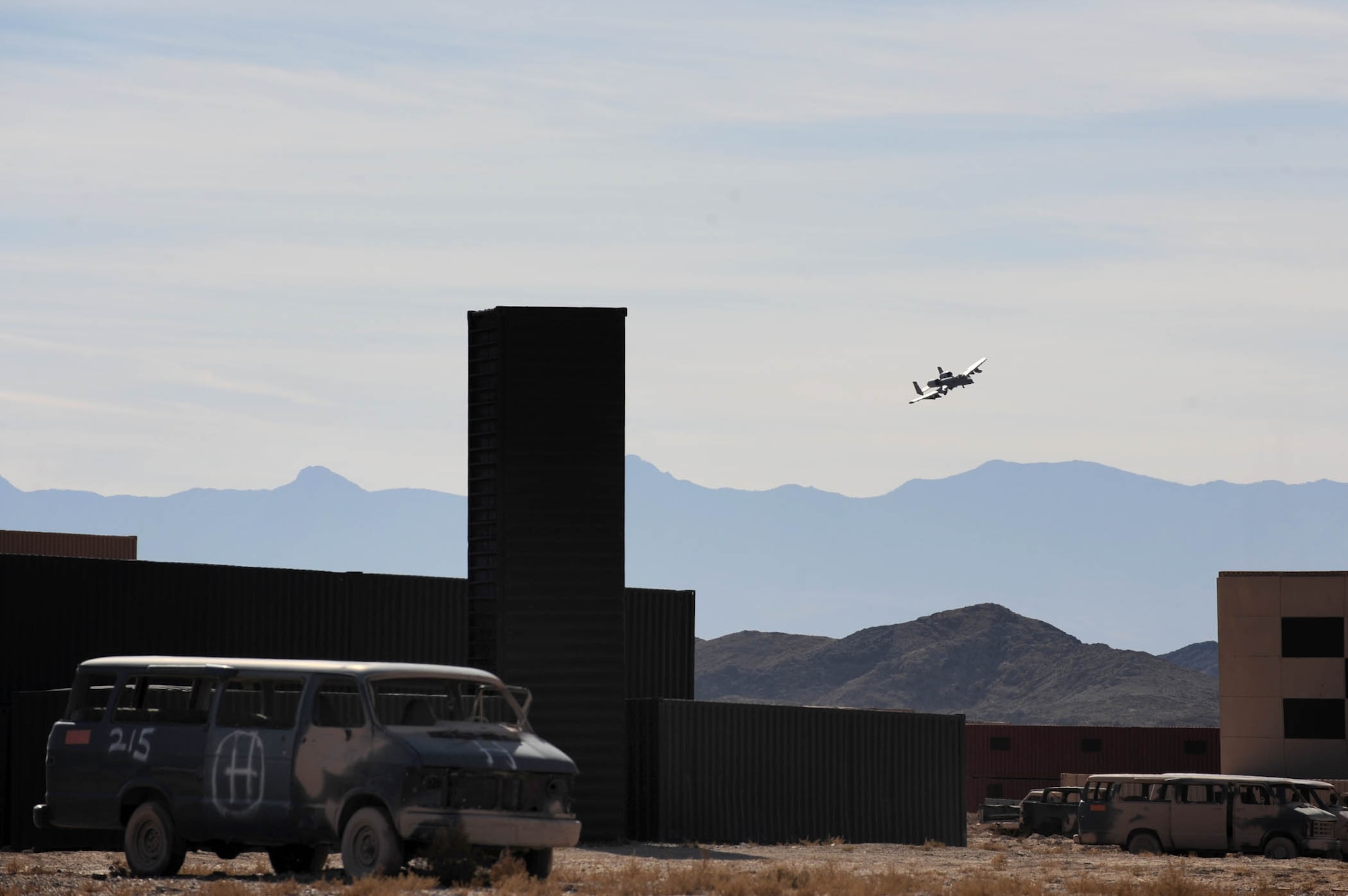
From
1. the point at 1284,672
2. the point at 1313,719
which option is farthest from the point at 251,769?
the point at 1313,719

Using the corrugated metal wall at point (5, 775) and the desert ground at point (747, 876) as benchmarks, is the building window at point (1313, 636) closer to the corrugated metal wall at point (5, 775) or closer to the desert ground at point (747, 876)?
the desert ground at point (747, 876)

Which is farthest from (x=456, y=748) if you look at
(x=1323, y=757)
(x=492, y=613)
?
(x=1323, y=757)

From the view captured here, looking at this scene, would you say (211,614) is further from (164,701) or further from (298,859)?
(298,859)

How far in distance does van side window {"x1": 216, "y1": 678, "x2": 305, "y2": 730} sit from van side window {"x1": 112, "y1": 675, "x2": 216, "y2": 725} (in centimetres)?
23

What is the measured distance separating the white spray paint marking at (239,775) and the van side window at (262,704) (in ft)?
0.62

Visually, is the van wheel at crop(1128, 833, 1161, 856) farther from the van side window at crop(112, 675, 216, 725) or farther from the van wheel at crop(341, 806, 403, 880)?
the van side window at crop(112, 675, 216, 725)

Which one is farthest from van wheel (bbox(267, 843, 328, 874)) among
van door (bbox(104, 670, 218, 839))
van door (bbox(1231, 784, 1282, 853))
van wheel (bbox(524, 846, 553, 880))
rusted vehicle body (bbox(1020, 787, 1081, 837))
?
rusted vehicle body (bbox(1020, 787, 1081, 837))

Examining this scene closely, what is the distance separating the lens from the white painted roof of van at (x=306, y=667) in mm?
20094

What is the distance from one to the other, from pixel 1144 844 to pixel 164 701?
21.7 m

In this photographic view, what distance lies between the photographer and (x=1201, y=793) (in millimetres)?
36438

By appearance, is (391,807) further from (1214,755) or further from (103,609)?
(1214,755)

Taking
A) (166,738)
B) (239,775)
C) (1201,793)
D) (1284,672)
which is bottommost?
(1201,793)

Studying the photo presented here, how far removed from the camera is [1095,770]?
87938 mm

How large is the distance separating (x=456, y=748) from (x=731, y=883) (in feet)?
10.8
